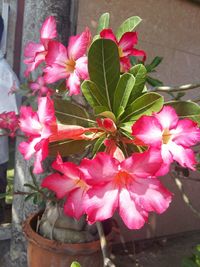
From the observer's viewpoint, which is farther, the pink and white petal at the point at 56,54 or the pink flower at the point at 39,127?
the pink and white petal at the point at 56,54

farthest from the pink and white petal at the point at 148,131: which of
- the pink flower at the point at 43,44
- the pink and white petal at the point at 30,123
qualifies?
the pink flower at the point at 43,44

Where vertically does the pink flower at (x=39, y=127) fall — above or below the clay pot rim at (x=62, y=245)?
above

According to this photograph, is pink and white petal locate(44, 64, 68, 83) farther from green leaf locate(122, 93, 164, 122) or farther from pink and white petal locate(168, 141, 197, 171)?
pink and white petal locate(168, 141, 197, 171)

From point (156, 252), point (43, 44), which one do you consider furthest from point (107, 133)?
point (156, 252)

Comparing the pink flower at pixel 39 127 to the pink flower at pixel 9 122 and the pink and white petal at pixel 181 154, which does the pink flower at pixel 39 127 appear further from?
the pink flower at pixel 9 122

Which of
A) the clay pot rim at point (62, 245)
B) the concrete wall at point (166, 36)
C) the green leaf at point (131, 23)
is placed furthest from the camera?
the concrete wall at point (166, 36)

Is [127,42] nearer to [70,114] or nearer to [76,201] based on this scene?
[70,114]
